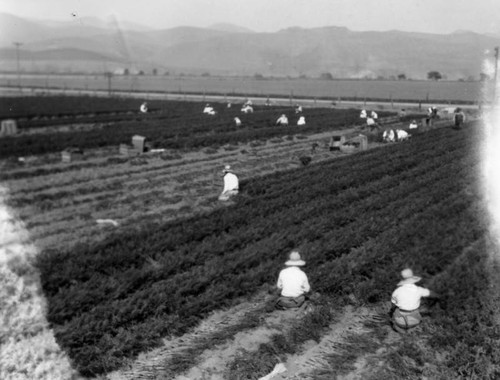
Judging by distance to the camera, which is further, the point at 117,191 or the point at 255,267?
the point at 117,191

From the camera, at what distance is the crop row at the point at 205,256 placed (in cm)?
862

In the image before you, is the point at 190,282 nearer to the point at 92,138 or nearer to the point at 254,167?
the point at 254,167

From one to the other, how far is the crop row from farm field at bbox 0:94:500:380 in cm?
3

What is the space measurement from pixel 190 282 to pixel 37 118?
38138 millimetres

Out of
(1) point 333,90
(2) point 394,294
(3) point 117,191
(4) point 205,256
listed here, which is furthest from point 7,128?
(1) point 333,90

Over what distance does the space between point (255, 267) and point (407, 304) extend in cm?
354

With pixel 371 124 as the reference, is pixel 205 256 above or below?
below


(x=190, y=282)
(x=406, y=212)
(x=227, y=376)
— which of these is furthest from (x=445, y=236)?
(x=227, y=376)

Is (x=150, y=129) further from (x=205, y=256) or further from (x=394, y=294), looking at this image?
(x=394, y=294)

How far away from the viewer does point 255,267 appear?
11.4 m

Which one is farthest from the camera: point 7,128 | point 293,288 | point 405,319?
point 7,128

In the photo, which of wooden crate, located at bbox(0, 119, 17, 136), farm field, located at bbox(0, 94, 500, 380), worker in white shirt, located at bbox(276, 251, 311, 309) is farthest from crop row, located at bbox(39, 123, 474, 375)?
wooden crate, located at bbox(0, 119, 17, 136)

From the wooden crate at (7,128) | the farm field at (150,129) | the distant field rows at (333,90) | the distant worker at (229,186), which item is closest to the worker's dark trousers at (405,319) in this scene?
the distant worker at (229,186)

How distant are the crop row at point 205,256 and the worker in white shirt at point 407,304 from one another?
1926 mm
